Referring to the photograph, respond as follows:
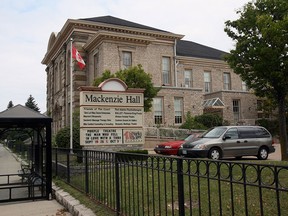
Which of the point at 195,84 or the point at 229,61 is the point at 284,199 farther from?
the point at 195,84

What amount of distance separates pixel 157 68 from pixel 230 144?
23879mm

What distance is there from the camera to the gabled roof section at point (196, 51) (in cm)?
4250

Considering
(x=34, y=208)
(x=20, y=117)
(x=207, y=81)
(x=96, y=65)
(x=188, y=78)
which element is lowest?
(x=34, y=208)

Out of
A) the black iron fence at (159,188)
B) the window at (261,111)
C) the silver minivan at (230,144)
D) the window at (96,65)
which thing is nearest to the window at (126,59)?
the window at (96,65)

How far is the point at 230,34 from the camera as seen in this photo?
16.3 m

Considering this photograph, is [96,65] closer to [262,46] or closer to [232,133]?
[232,133]

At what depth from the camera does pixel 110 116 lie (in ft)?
42.7

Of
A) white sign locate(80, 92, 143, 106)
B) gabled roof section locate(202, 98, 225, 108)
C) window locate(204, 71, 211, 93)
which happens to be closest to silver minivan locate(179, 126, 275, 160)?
white sign locate(80, 92, 143, 106)

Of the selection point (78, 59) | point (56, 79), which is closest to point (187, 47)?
point (56, 79)

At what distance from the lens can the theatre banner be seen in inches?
498

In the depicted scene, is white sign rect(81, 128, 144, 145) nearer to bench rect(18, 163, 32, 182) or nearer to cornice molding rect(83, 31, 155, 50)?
bench rect(18, 163, 32, 182)

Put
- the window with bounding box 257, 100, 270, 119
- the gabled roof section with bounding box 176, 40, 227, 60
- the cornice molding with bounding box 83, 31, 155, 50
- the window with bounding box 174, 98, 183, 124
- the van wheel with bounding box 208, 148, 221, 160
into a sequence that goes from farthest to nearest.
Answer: the gabled roof section with bounding box 176, 40, 227, 60
the window with bounding box 257, 100, 270, 119
the window with bounding box 174, 98, 183, 124
the cornice molding with bounding box 83, 31, 155, 50
the van wheel with bounding box 208, 148, 221, 160

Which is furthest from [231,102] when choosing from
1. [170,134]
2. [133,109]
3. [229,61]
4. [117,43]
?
[133,109]

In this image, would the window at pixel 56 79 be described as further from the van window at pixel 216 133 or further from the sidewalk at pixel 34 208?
the sidewalk at pixel 34 208
